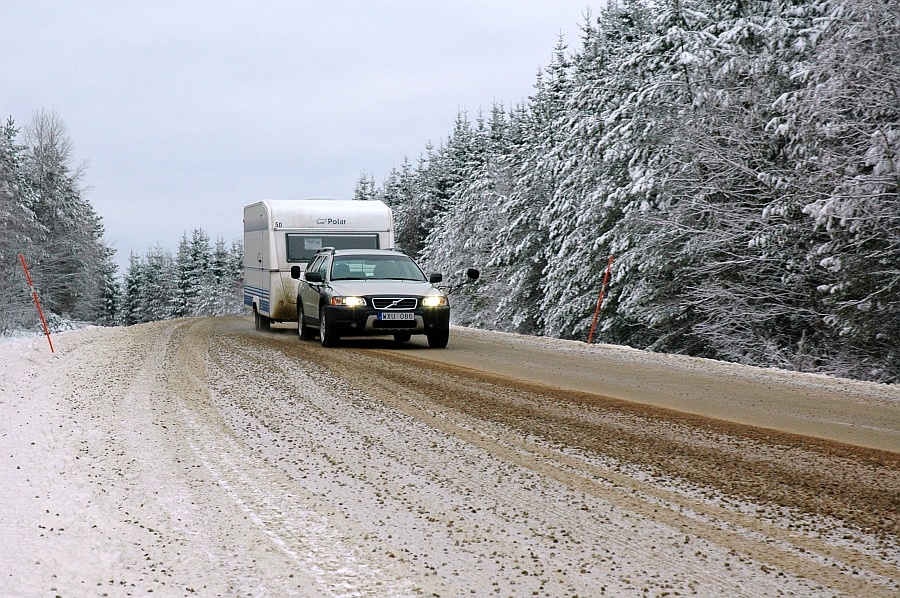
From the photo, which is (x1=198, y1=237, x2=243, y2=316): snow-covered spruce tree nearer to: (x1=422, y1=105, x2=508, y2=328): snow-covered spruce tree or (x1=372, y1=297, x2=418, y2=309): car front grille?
(x1=422, y1=105, x2=508, y2=328): snow-covered spruce tree

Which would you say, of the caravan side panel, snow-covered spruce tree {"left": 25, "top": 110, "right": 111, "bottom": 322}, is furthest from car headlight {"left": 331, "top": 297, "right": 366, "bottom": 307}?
snow-covered spruce tree {"left": 25, "top": 110, "right": 111, "bottom": 322}

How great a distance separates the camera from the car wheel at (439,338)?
1627 centimetres

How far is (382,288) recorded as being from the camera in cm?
1623

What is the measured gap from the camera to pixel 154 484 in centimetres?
550

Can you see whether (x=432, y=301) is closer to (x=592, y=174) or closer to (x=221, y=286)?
(x=592, y=174)

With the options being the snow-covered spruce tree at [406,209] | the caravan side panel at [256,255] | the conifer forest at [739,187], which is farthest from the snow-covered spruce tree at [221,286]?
the caravan side panel at [256,255]

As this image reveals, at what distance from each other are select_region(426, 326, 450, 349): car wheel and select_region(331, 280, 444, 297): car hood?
71 centimetres

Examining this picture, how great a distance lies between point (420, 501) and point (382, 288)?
36.9ft

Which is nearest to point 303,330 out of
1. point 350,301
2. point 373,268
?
point 373,268

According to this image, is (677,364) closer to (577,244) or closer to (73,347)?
(73,347)

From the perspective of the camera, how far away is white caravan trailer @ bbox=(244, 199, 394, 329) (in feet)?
69.2

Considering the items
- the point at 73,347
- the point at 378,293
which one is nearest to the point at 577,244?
the point at 378,293

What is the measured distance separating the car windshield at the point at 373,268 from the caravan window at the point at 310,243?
3.85m

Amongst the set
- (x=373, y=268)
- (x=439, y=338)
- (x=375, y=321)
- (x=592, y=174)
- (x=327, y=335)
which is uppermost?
(x=592, y=174)
